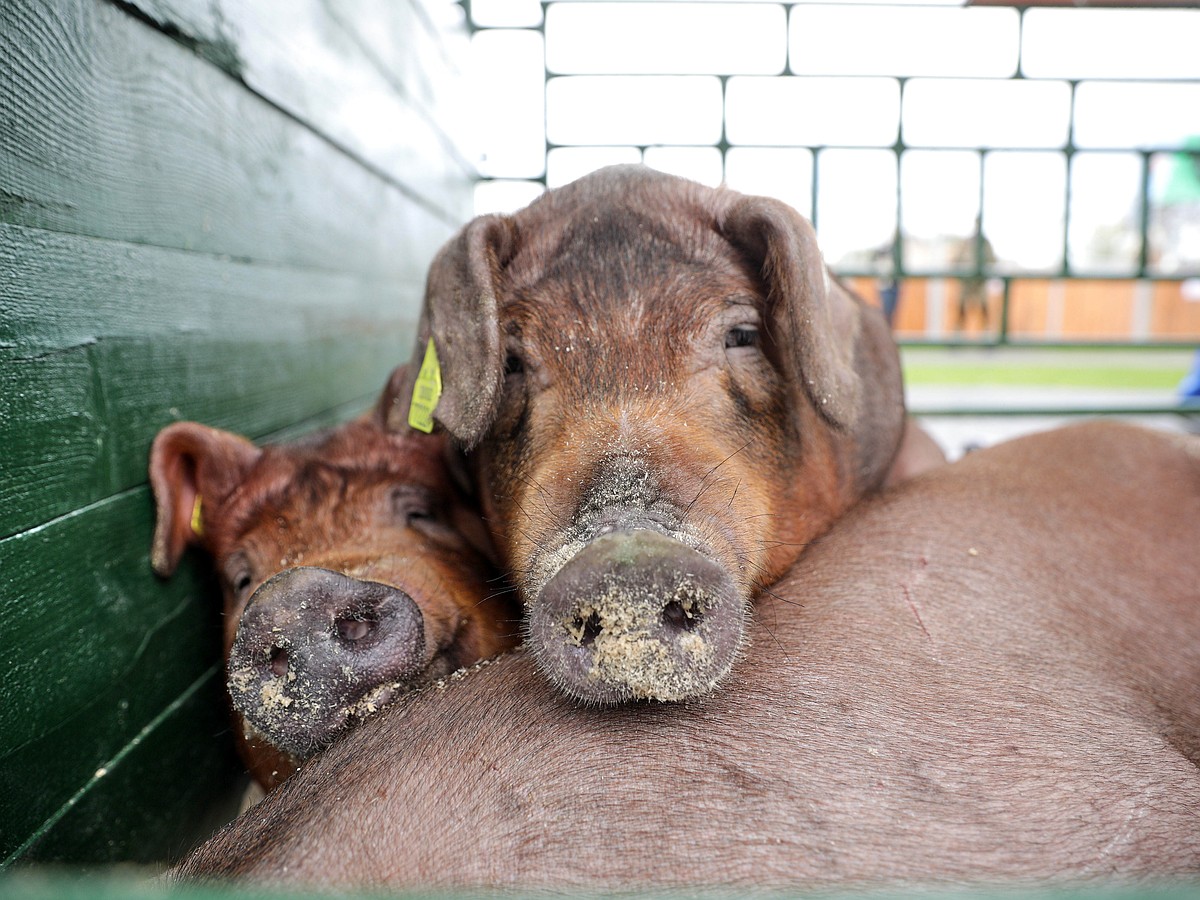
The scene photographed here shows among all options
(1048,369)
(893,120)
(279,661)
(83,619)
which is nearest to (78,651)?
(83,619)

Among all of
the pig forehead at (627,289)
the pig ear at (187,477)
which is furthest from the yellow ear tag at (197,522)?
the pig forehead at (627,289)

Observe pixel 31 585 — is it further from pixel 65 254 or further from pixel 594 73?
pixel 594 73

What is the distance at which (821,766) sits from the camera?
1.35m

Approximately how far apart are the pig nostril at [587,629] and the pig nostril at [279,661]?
2.58 feet

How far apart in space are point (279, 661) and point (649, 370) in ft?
3.47

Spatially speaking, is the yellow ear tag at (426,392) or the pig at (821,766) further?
the yellow ear tag at (426,392)

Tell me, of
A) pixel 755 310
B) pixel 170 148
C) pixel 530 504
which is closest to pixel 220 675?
pixel 530 504

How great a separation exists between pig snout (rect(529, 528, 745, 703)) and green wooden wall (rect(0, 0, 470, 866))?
1.13 m

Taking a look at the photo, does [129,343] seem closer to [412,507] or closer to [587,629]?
[412,507]

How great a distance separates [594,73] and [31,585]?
18.8 ft

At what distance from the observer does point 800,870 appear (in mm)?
1191

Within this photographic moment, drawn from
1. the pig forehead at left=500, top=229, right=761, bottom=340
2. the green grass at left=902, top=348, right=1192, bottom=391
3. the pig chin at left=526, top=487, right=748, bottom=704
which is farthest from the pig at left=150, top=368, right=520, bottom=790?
the green grass at left=902, top=348, right=1192, bottom=391

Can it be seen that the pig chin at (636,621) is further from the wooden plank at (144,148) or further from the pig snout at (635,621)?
the wooden plank at (144,148)

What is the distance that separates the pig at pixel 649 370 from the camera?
6.04 feet
